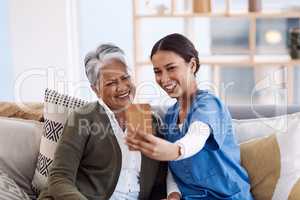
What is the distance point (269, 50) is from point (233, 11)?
1.62 ft

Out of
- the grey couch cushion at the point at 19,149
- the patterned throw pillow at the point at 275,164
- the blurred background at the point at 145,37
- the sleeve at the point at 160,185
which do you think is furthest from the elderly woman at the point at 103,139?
the blurred background at the point at 145,37

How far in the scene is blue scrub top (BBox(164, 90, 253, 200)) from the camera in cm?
177

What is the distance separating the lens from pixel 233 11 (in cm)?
380

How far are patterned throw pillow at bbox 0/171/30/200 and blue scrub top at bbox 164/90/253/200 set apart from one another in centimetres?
57

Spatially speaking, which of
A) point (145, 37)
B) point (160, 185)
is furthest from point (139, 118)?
point (145, 37)

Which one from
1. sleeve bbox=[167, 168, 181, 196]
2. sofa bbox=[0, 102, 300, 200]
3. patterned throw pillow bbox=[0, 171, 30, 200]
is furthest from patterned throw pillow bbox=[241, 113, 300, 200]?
patterned throw pillow bbox=[0, 171, 30, 200]

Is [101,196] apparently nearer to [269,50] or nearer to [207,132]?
[207,132]

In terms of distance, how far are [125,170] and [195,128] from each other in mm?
341

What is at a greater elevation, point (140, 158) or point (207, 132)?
point (207, 132)

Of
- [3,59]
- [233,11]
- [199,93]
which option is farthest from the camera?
[3,59]

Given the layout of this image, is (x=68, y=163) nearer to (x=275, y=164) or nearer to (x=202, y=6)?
(x=275, y=164)

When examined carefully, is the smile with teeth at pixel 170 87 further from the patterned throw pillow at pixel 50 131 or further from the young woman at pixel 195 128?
the patterned throw pillow at pixel 50 131

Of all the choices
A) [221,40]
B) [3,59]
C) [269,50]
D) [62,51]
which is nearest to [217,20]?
[221,40]

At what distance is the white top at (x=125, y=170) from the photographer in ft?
6.16
